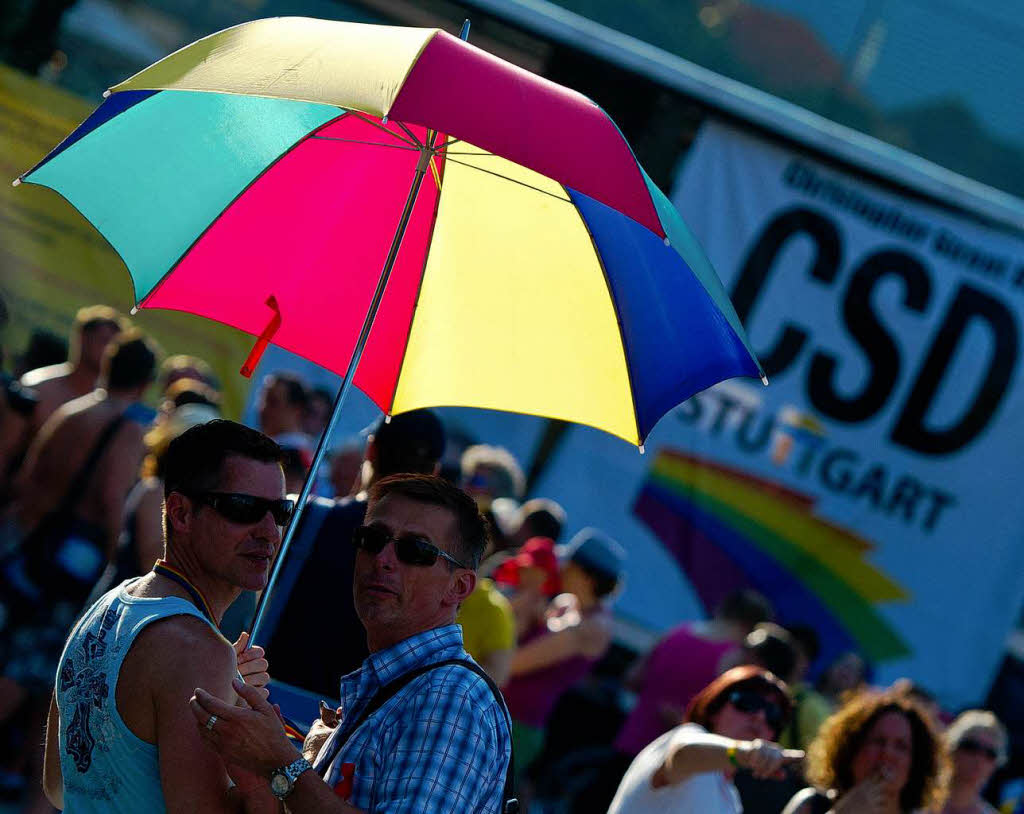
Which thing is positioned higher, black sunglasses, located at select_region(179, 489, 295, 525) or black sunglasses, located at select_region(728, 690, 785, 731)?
black sunglasses, located at select_region(179, 489, 295, 525)

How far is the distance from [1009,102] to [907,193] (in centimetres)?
285

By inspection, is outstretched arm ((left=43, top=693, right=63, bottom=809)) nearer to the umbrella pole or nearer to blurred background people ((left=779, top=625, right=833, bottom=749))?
the umbrella pole

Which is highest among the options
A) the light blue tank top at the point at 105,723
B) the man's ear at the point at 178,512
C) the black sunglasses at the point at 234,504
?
the black sunglasses at the point at 234,504

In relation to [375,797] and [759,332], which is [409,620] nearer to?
[375,797]

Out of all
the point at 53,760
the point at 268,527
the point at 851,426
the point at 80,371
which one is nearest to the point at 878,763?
the point at 268,527

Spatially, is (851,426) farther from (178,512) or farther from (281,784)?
(281,784)

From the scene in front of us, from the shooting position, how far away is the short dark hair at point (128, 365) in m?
5.93

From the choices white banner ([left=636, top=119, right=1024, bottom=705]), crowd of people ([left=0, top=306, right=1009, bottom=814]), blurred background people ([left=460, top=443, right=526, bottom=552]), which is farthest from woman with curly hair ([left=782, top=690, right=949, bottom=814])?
white banner ([left=636, top=119, right=1024, bottom=705])

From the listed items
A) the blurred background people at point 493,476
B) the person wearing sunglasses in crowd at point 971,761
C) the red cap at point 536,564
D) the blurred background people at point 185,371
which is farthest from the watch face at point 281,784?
the blurred background people at point 185,371

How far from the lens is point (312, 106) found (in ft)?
11.2

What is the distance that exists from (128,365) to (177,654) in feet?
11.9

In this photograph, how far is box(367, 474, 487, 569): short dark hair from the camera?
277 cm

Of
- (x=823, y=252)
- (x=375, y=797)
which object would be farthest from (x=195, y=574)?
(x=823, y=252)

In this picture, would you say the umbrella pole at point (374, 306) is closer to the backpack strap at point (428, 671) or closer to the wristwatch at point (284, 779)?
the backpack strap at point (428, 671)
